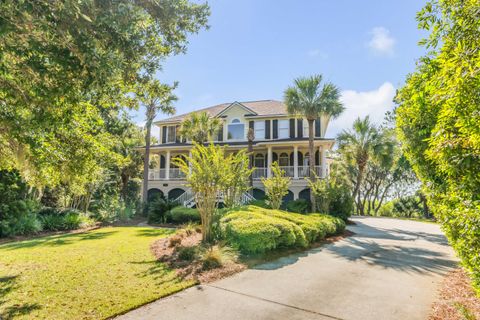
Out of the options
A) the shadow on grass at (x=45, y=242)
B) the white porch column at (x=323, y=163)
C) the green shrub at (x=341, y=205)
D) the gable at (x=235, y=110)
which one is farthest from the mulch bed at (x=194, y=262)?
the gable at (x=235, y=110)

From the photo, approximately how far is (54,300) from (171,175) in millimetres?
20957

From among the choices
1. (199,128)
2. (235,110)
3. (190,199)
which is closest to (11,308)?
(190,199)

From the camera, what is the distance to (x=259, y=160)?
25578 millimetres

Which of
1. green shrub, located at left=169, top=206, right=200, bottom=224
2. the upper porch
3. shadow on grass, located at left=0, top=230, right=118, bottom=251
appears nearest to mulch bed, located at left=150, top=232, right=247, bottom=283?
shadow on grass, located at left=0, top=230, right=118, bottom=251

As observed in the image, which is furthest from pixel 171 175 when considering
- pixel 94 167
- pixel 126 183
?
pixel 94 167

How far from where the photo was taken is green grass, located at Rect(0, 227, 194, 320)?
4.41 meters

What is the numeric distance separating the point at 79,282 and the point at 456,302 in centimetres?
703

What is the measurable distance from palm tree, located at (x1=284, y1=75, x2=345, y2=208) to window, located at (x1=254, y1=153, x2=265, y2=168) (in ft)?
23.7

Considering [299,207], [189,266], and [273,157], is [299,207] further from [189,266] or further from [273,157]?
[189,266]

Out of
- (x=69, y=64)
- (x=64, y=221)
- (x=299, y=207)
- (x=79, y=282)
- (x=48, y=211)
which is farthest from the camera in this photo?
(x=299, y=207)

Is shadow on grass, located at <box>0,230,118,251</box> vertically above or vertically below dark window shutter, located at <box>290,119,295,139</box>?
below

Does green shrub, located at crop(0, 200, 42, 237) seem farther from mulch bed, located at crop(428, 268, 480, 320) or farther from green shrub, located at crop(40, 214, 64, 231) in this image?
mulch bed, located at crop(428, 268, 480, 320)

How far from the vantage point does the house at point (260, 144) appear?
75.7ft

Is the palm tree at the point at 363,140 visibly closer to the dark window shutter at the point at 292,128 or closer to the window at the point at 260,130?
the dark window shutter at the point at 292,128
